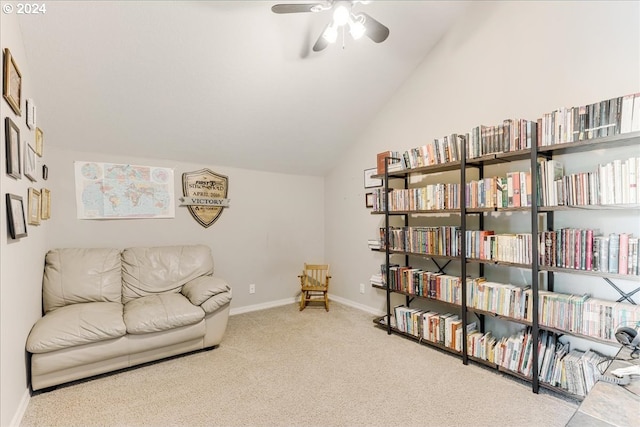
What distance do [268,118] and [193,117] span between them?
0.78 meters

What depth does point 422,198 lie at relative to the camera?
2938 millimetres

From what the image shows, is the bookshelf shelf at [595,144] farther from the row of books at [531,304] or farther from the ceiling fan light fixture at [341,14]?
the ceiling fan light fixture at [341,14]

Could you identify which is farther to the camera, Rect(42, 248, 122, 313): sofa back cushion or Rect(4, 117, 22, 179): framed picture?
Rect(42, 248, 122, 313): sofa back cushion

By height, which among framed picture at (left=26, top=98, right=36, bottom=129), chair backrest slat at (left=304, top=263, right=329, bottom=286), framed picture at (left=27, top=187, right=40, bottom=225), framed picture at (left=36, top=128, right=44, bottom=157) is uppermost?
framed picture at (left=26, top=98, right=36, bottom=129)

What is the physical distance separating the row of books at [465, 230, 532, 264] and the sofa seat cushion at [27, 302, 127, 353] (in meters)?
2.87

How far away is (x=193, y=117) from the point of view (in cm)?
311

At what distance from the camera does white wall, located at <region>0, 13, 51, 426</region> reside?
1.63m

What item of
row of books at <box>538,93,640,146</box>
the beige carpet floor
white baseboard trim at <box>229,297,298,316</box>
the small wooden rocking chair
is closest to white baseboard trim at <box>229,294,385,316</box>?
white baseboard trim at <box>229,297,298,316</box>

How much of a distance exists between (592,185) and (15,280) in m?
3.63

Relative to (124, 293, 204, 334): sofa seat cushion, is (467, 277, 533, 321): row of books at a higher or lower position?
higher

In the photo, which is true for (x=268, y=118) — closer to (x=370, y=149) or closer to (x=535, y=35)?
(x=370, y=149)

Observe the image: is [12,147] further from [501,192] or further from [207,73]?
[501,192]

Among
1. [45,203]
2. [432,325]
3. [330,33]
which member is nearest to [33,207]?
[45,203]

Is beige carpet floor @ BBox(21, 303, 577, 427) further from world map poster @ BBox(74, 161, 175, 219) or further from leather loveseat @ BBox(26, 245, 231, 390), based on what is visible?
world map poster @ BBox(74, 161, 175, 219)
